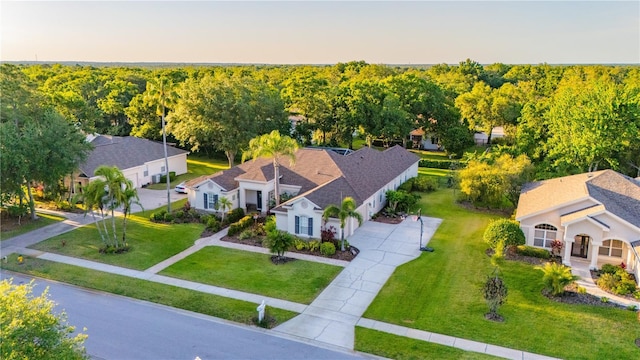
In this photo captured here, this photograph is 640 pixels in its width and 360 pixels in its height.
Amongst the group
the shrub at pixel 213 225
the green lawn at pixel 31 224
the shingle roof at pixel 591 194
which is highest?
the shingle roof at pixel 591 194

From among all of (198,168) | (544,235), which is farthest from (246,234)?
(198,168)

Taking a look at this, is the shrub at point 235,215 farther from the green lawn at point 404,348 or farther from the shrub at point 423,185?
the shrub at point 423,185

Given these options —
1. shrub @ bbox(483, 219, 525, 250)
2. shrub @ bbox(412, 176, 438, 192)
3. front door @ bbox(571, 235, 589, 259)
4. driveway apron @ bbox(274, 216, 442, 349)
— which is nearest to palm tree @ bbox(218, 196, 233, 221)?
driveway apron @ bbox(274, 216, 442, 349)

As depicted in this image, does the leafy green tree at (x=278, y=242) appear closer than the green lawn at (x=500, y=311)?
No

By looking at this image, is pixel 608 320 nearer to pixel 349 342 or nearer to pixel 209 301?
pixel 349 342

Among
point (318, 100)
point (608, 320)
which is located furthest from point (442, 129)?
point (608, 320)

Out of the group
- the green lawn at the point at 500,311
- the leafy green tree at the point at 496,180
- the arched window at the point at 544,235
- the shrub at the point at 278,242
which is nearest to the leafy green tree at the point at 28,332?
the green lawn at the point at 500,311

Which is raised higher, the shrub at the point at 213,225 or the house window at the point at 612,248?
the house window at the point at 612,248
